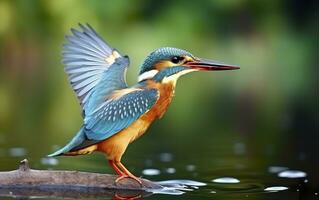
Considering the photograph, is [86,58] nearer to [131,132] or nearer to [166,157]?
[131,132]

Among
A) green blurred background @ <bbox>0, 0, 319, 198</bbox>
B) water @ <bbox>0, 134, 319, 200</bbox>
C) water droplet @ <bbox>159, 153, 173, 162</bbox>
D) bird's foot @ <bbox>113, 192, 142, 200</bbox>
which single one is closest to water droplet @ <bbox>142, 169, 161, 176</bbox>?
water @ <bbox>0, 134, 319, 200</bbox>

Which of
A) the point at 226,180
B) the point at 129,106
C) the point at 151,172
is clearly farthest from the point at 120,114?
the point at 151,172

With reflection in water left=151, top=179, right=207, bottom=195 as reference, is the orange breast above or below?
above

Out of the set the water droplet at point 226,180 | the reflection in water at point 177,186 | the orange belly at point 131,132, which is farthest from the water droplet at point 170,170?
the orange belly at point 131,132

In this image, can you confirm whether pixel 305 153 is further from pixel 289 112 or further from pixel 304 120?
pixel 289 112

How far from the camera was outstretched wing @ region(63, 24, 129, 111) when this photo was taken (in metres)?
6.17

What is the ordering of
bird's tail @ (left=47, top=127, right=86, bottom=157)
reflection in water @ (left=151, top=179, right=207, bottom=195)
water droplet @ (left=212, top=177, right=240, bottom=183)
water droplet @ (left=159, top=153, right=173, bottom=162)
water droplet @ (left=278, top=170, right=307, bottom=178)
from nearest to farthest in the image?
bird's tail @ (left=47, top=127, right=86, bottom=157), reflection in water @ (left=151, top=179, right=207, bottom=195), water droplet @ (left=212, top=177, right=240, bottom=183), water droplet @ (left=278, top=170, right=307, bottom=178), water droplet @ (left=159, top=153, right=173, bottom=162)

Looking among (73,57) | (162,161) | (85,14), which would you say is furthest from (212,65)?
(85,14)

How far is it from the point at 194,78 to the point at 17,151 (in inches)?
619

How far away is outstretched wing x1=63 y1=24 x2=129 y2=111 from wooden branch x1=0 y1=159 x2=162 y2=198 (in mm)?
554

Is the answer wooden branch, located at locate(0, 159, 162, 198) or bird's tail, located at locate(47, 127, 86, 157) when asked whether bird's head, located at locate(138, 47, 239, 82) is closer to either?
bird's tail, located at locate(47, 127, 86, 157)

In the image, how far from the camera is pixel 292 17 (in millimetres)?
26406

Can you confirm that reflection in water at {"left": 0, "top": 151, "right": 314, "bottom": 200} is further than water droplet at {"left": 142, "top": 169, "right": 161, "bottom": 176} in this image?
No

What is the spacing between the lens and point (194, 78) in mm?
24297
